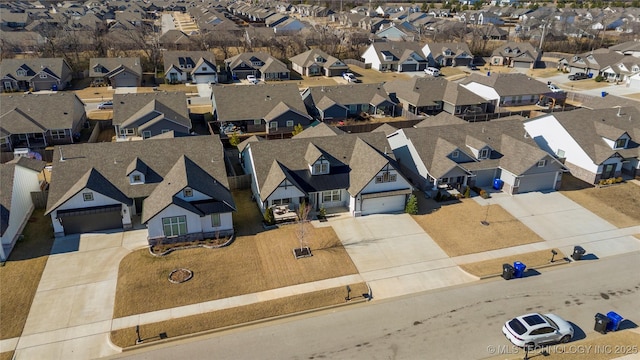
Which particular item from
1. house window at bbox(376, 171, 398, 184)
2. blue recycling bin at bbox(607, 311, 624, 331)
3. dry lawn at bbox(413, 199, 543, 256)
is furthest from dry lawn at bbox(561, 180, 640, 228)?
house window at bbox(376, 171, 398, 184)

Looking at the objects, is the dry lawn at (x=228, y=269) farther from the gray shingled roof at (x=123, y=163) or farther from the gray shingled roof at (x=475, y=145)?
the gray shingled roof at (x=475, y=145)

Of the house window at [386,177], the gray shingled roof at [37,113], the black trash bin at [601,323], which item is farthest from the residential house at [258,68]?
the black trash bin at [601,323]

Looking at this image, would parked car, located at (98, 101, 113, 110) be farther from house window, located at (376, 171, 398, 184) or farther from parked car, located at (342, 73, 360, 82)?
house window, located at (376, 171, 398, 184)

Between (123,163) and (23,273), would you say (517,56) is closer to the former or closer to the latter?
(123,163)

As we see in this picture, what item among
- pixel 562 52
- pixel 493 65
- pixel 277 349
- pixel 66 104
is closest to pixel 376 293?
pixel 277 349

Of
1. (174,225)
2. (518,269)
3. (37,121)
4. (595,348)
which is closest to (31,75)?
(37,121)
